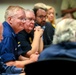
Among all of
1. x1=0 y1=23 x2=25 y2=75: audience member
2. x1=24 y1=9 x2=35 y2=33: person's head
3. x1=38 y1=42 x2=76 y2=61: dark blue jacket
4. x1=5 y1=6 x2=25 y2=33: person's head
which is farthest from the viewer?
x1=24 y1=9 x2=35 y2=33: person's head

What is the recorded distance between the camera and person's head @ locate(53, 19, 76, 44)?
1.72m

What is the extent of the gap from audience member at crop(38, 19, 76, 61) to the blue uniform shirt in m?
0.59

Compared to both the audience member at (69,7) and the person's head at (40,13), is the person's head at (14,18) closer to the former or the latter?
the person's head at (40,13)

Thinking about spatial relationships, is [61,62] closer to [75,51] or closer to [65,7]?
[75,51]

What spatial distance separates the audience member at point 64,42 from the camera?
1.67 metres

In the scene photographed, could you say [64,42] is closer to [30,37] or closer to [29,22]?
[29,22]

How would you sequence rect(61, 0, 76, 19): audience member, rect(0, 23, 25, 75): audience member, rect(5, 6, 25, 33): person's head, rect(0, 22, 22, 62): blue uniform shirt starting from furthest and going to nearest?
rect(61, 0, 76, 19): audience member, rect(5, 6, 25, 33): person's head, rect(0, 22, 22, 62): blue uniform shirt, rect(0, 23, 25, 75): audience member

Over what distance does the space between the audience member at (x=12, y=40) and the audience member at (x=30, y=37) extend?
14 centimetres

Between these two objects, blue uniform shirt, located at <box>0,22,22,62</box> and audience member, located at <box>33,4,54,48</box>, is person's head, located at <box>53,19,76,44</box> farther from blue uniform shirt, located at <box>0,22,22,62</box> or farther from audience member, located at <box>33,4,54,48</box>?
audience member, located at <box>33,4,54,48</box>

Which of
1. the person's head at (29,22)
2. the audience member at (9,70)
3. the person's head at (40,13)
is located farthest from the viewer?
the person's head at (40,13)

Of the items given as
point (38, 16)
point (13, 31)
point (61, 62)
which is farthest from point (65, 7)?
point (61, 62)

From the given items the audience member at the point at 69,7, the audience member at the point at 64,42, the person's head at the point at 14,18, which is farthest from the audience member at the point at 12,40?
the audience member at the point at 69,7

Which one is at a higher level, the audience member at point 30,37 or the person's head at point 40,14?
the person's head at point 40,14

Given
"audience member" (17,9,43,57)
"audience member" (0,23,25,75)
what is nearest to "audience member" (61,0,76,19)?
"audience member" (17,9,43,57)
